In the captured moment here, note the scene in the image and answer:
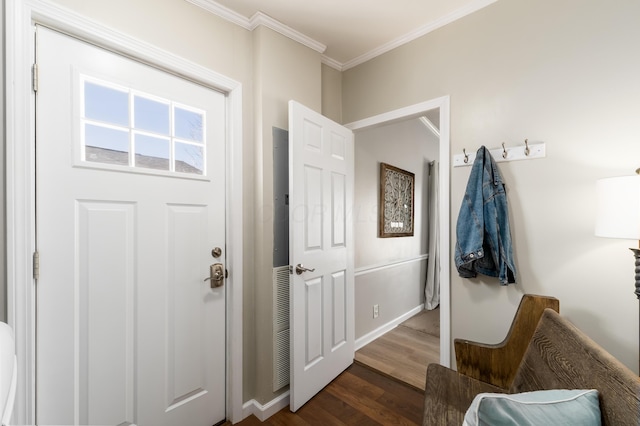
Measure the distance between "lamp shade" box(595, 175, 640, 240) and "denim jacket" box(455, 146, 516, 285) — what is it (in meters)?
0.46

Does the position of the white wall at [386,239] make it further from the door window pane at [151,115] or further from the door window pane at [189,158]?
the door window pane at [151,115]

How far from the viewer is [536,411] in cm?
70

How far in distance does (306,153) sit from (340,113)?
33.5 inches

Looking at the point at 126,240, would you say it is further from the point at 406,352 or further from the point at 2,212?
the point at 406,352

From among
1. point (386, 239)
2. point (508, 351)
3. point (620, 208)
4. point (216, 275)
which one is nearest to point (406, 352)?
point (386, 239)

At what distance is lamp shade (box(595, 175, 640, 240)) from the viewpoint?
1037 mm

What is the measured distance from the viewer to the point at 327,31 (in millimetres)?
1974

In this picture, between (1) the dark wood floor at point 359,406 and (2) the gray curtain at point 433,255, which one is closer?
(1) the dark wood floor at point 359,406

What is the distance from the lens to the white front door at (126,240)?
3.94 feet

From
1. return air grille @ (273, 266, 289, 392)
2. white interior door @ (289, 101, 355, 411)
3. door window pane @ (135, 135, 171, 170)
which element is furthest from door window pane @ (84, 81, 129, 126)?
return air grille @ (273, 266, 289, 392)

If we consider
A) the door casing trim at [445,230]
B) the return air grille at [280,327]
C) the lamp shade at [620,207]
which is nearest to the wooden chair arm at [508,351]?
the door casing trim at [445,230]

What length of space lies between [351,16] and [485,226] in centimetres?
158

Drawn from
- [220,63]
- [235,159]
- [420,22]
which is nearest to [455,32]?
[420,22]

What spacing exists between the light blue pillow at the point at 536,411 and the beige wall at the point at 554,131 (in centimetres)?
91
